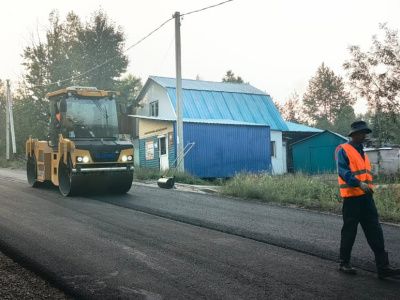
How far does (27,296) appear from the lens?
4.53 meters

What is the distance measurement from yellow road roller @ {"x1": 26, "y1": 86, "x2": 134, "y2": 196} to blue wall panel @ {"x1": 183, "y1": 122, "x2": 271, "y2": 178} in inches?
418

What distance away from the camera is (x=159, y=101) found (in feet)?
101

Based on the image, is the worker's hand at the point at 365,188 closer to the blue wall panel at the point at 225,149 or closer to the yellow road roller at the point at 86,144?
the yellow road roller at the point at 86,144

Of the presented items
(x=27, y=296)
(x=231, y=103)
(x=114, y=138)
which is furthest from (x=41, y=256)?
(x=231, y=103)

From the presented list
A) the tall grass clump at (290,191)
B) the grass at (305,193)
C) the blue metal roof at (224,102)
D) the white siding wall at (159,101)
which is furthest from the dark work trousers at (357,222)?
the white siding wall at (159,101)

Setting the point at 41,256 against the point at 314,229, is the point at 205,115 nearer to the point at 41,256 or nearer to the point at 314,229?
the point at 314,229

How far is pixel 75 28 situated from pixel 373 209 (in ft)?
158

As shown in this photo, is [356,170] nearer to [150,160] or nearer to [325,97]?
[150,160]

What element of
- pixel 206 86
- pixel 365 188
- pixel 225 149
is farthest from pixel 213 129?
pixel 365 188

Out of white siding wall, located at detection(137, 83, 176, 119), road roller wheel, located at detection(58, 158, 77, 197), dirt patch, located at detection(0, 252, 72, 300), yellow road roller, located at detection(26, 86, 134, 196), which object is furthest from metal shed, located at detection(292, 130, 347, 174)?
dirt patch, located at detection(0, 252, 72, 300)

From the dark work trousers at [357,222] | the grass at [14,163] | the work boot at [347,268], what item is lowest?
the work boot at [347,268]

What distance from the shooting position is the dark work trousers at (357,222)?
215 inches

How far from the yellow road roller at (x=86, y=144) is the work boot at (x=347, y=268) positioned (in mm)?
7976

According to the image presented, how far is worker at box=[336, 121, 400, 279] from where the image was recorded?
542cm
